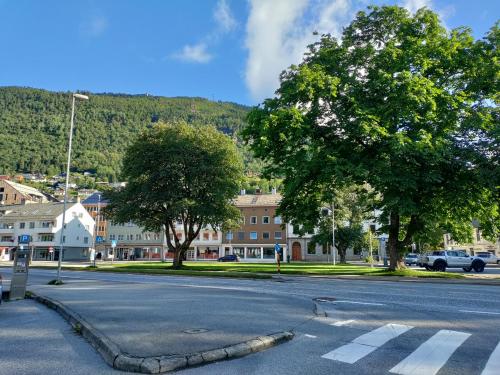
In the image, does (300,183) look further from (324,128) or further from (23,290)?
(23,290)

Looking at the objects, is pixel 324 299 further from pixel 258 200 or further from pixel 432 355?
pixel 258 200

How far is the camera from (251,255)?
264 ft

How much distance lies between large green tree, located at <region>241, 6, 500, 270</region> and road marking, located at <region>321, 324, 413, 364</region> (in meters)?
15.2

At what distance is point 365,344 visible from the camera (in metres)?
6.83

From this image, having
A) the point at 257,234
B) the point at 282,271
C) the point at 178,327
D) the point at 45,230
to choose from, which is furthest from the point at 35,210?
the point at 178,327

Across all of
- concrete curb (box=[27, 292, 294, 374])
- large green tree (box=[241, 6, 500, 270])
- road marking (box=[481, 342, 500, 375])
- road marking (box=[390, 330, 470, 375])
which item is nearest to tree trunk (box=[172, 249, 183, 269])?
large green tree (box=[241, 6, 500, 270])

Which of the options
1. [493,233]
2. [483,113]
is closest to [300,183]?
[483,113]

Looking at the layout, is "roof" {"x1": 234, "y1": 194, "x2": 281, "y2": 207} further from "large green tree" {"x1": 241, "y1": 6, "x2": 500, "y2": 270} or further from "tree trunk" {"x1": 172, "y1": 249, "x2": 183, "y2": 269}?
"large green tree" {"x1": 241, "y1": 6, "x2": 500, "y2": 270}

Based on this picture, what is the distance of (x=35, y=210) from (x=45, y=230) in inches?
271

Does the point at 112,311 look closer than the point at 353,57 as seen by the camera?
Yes

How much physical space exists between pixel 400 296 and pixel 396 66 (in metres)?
15.3

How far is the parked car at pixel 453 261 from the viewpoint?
126 feet

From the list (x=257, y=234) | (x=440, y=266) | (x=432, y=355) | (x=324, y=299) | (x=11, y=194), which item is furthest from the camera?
(x=11, y=194)

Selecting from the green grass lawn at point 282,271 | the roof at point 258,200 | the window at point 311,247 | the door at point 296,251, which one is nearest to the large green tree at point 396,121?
the green grass lawn at point 282,271
